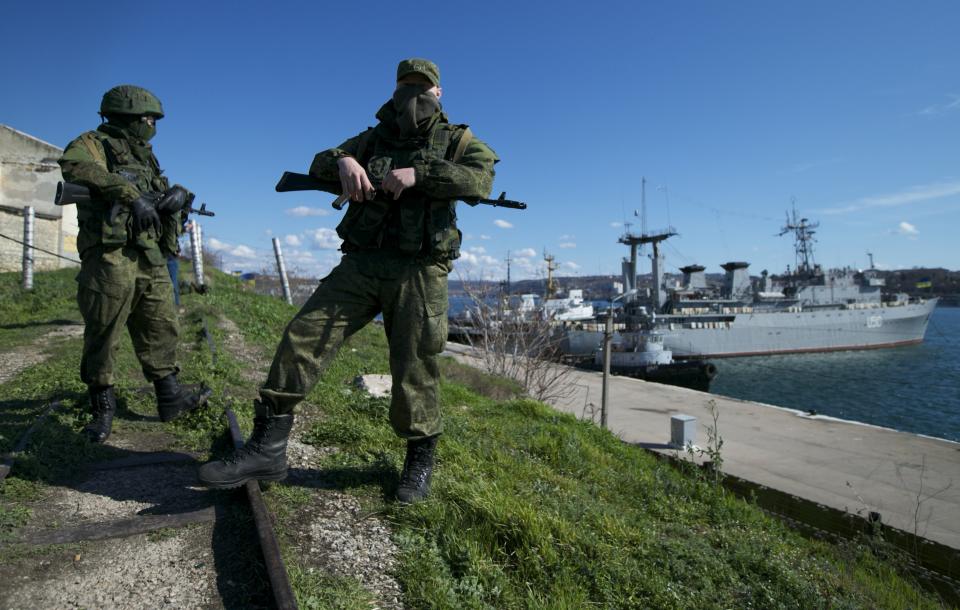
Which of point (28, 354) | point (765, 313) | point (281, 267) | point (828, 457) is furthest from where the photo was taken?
point (765, 313)

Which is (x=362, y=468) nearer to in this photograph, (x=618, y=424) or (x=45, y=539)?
(x=45, y=539)

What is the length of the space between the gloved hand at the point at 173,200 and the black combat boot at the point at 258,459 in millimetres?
1893

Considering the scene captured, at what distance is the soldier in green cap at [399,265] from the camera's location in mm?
2521

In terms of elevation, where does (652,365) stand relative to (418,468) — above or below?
below

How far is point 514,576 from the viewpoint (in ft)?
7.64

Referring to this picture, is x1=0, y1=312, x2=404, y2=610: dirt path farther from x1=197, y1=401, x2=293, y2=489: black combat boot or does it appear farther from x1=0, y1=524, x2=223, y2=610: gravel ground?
x1=197, y1=401, x2=293, y2=489: black combat boot

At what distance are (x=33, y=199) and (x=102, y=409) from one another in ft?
49.9

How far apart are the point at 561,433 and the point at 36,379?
15.2 ft

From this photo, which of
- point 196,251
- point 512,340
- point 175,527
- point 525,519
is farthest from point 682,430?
point 196,251

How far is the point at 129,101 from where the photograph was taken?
11.5ft

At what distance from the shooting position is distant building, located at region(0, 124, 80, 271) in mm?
13711

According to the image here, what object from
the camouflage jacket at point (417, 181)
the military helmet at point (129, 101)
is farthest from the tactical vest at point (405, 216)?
the military helmet at point (129, 101)

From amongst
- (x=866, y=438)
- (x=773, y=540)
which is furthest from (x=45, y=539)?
(x=866, y=438)

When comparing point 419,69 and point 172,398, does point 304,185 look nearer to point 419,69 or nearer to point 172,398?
point 419,69
